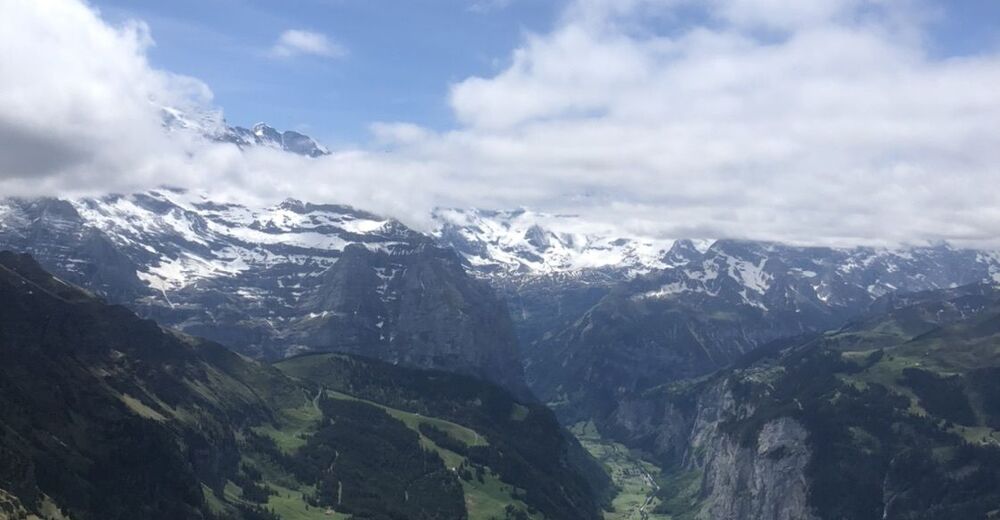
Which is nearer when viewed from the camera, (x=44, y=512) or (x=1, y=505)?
(x=1, y=505)

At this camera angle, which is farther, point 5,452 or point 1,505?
point 5,452
